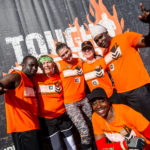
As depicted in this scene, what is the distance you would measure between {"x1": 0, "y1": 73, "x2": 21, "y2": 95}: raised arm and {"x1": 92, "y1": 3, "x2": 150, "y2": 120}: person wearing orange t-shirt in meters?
1.25

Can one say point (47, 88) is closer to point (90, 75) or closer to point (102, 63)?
point (90, 75)

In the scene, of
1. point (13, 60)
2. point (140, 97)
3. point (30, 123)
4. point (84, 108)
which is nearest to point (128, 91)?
point (140, 97)

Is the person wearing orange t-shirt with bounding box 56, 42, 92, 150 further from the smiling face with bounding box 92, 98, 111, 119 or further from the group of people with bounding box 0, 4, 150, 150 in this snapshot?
the smiling face with bounding box 92, 98, 111, 119

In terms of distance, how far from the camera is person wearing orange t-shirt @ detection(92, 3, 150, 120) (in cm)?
169

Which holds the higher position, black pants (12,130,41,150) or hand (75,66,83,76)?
hand (75,66,83,76)

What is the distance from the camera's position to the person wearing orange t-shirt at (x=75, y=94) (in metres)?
1.91

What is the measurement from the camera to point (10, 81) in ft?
4.90

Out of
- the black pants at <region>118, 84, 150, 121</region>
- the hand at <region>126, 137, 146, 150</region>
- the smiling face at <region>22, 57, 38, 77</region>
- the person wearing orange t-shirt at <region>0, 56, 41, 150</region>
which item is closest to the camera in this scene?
the hand at <region>126, 137, 146, 150</region>

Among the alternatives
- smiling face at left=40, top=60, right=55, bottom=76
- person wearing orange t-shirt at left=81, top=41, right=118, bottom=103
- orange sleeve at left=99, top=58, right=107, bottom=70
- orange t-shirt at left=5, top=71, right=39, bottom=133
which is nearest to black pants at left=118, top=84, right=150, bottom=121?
person wearing orange t-shirt at left=81, top=41, right=118, bottom=103

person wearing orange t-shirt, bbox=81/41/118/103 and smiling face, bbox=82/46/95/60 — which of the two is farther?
smiling face, bbox=82/46/95/60

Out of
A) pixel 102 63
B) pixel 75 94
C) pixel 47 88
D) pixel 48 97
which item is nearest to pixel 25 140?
pixel 48 97

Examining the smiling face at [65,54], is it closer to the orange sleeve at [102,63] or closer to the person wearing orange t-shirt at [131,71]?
the orange sleeve at [102,63]

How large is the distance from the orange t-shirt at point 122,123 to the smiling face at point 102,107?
0.07 meters

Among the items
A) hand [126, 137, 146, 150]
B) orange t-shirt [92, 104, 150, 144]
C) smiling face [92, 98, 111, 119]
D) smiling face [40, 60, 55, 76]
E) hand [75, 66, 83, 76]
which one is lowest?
hand [126, 137, 146, 150]
